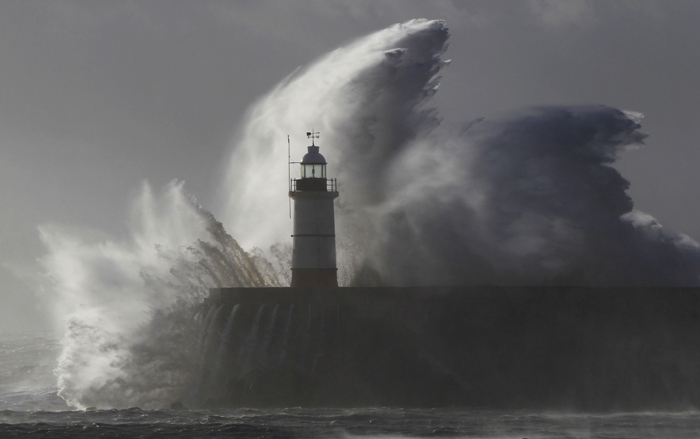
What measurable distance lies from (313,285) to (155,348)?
13.8 feet

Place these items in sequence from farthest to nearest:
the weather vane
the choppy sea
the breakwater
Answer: the weather vane < the breakwater < the choppy sea

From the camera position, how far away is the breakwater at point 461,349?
29203 millimetres

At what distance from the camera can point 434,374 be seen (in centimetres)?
2934

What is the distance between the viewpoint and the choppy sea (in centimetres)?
2506

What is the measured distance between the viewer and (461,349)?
2953 cm

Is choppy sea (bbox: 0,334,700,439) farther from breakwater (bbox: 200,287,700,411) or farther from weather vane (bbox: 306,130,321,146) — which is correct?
weather vane (bbox: 306,130,321,146)

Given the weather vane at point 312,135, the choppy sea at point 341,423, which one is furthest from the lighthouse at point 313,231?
the choppy sea at point 341,423

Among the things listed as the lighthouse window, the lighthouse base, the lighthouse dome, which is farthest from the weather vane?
the lighthouse base

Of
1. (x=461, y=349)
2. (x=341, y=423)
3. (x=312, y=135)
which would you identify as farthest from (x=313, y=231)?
(x=341, y=423)

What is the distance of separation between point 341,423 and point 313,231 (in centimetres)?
671

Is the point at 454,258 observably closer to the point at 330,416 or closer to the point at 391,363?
the point at 391,363

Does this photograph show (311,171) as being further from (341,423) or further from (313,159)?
(341,423)

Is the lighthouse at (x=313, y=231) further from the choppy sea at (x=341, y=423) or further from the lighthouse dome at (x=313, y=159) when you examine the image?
the choppy sea at (x=341, y=423)

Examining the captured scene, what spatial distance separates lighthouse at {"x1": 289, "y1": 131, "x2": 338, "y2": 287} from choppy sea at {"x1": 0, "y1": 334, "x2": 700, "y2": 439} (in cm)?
408
